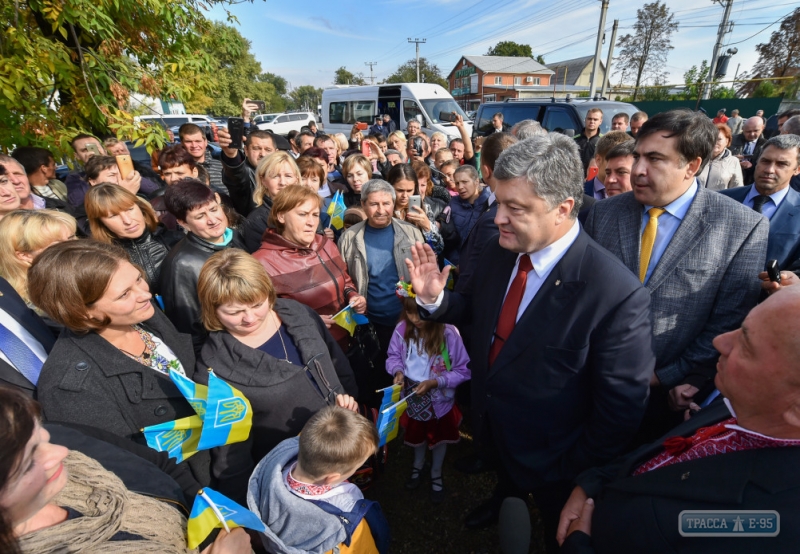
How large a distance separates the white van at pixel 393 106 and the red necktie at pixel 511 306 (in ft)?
36.8

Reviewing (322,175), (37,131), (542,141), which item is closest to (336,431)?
(542,141)

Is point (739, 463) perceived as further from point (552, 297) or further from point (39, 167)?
point (39, 167)

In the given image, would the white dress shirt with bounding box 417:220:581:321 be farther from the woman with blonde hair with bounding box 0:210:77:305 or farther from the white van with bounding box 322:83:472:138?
the white van with bounding box 322:83:472:138

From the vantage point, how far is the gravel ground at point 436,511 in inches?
96.8

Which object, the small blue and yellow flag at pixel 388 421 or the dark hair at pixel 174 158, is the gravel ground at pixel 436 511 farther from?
the dark hair at pixel 174 158

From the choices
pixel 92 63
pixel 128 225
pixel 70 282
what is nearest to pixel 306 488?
A: pixel 70 282

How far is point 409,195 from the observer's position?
363 centimetres

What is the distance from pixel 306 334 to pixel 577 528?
1.50 meters

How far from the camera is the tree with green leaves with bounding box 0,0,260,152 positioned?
3017 mm

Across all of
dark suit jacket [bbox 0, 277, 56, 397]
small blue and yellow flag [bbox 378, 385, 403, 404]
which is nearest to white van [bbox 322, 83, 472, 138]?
small blue and yellow flag [bbox 378, 385, 403, 404]

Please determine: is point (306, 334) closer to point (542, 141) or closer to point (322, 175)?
point (542, 141)

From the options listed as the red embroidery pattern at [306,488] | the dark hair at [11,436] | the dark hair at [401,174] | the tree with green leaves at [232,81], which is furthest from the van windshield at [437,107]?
the dark hair at [11,436]

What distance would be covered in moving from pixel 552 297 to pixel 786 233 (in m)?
2.21

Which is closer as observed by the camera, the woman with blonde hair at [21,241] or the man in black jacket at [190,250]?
the woman with blonde hair at [21,241]
